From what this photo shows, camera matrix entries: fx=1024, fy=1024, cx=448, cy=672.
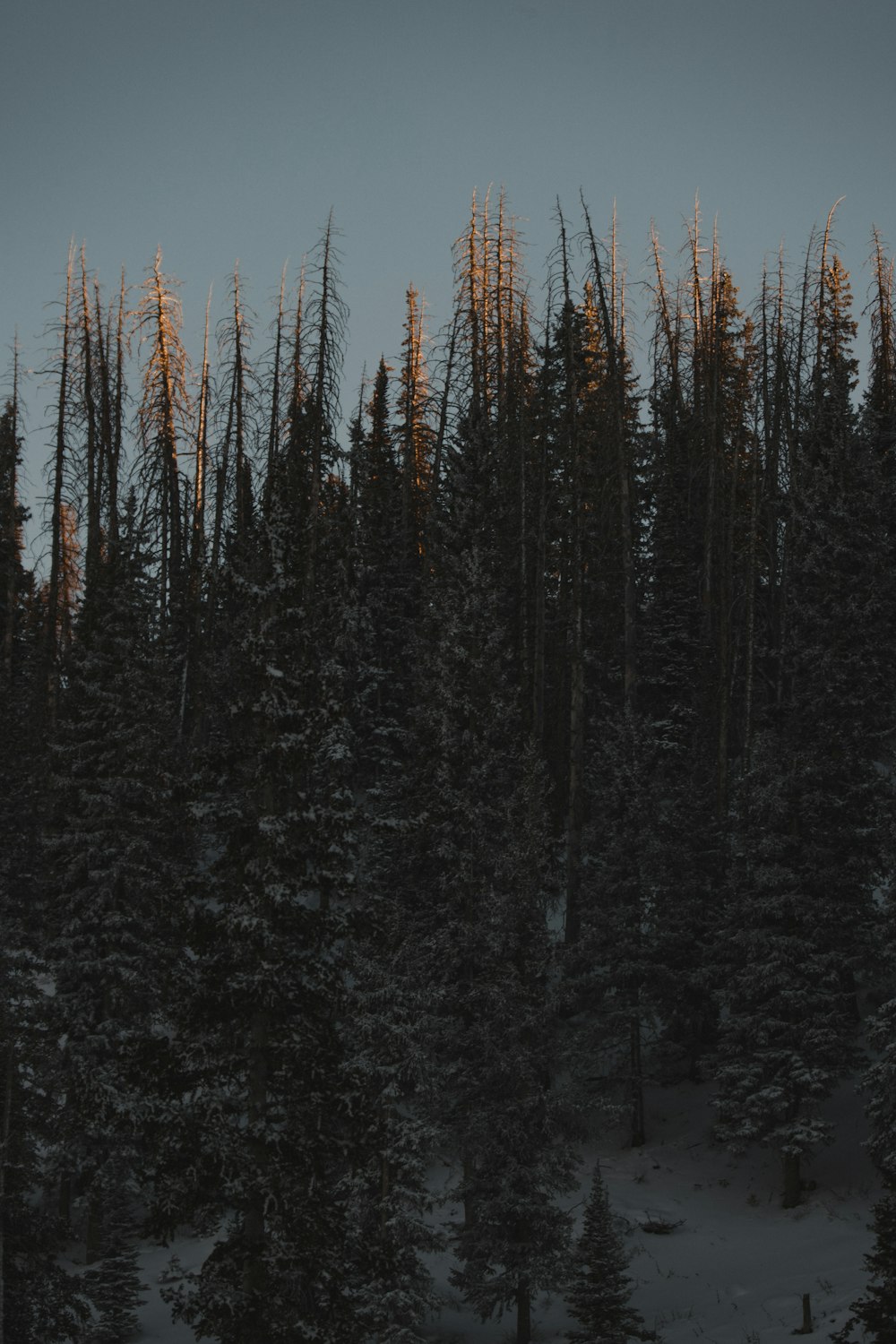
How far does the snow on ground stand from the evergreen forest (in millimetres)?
711

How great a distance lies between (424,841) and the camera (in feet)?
78.0

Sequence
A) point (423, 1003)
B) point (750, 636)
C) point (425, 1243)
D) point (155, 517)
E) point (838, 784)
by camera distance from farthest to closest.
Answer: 1. point (155, 517)
2. point (750, 636)
3. point (838, 784)
4. point (423, 1003)
5. point (425, 1243)

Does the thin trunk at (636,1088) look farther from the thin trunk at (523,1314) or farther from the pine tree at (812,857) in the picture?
the thin trunk at (523,1314)

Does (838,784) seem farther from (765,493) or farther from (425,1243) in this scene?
(765,493)

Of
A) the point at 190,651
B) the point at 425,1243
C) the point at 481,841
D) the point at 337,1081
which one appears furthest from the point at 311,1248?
the point at 190,651

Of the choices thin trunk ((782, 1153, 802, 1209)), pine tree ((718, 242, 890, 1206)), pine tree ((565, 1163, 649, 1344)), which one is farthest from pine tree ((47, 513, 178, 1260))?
thin trunk ((782, 1153, 802, 1209))

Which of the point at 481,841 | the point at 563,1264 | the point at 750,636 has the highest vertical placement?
the point at 750,636

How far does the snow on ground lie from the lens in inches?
720

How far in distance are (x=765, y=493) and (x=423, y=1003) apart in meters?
28.7

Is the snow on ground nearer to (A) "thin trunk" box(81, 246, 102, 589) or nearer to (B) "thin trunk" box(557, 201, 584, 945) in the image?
(B) "thin trunk" box(557, 201, 584, 945)

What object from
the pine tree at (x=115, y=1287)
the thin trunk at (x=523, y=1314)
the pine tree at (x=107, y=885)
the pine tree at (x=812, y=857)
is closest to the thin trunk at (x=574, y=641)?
the pine tree at (x=812, y=857)

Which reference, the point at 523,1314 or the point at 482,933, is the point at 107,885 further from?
the point at 523,1314

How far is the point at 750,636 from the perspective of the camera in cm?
3191

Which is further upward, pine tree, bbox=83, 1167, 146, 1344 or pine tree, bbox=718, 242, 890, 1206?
pine tree, bbox=718, 242, 890, 1206
